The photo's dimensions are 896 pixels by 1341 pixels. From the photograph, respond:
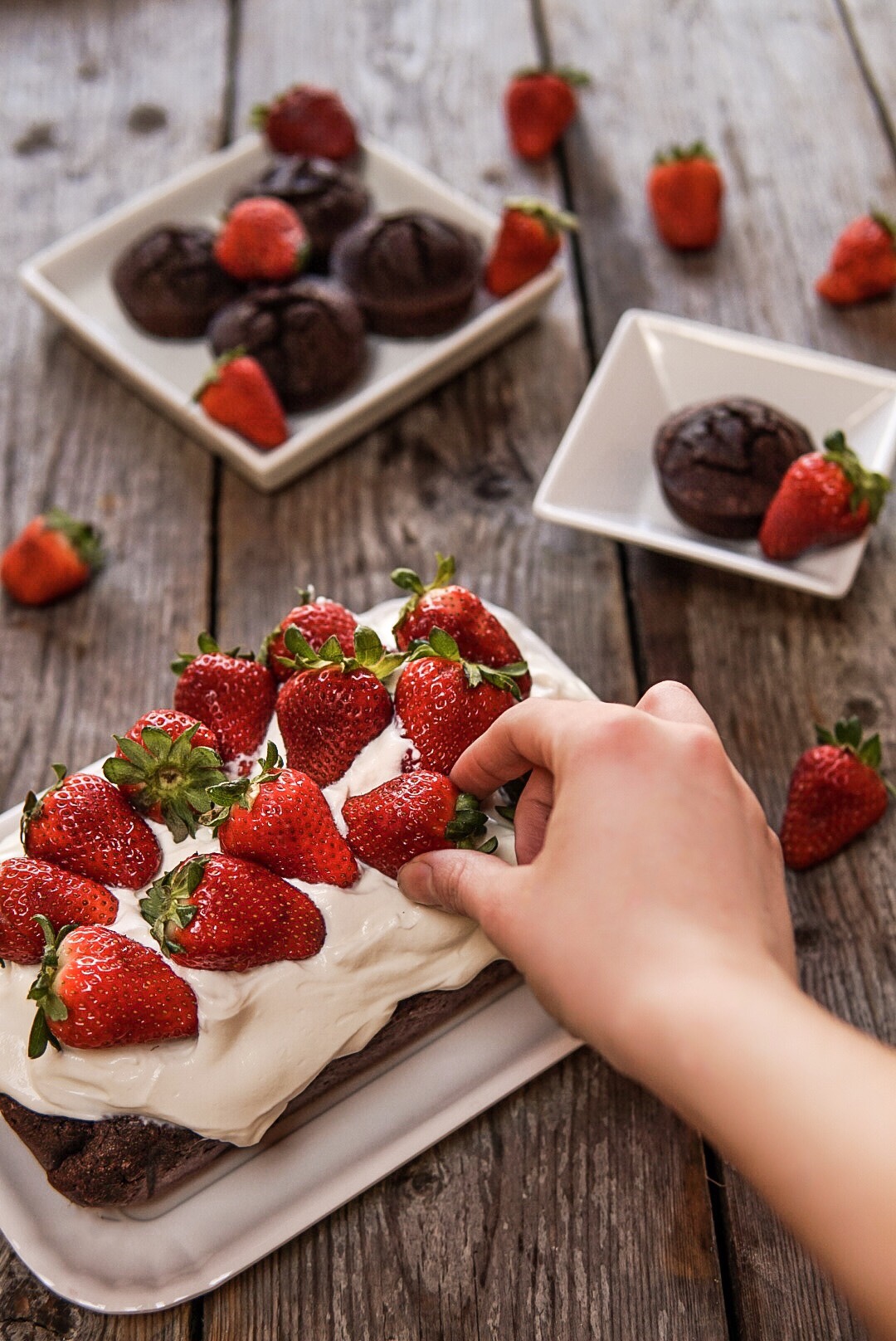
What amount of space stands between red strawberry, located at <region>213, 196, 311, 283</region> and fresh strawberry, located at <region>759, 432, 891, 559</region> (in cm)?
89

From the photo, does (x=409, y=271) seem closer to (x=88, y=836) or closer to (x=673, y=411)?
(x=673, y=411)

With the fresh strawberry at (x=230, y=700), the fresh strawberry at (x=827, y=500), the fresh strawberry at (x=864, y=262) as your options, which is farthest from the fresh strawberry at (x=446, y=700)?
the fresh strawberry at (x=864, y=262)

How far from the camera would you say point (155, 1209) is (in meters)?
1.19

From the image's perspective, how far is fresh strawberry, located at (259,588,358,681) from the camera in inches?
50.4

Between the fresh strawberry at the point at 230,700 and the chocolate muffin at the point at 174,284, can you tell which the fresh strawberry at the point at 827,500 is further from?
the chocolate muffin at the point at 174,284

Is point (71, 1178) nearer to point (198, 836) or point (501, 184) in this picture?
→ point (198, 836)

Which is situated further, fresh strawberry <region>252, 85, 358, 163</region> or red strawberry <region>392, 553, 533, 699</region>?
fresh strawberry <region>252, 85, 358, 163</region>

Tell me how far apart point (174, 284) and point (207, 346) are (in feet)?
0.37

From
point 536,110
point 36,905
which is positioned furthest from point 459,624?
point 536,110

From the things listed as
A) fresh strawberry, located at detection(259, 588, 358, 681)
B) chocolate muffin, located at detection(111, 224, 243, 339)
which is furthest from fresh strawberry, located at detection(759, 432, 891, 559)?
chocolate muffin, located at detection(111, 224, 243, 339)

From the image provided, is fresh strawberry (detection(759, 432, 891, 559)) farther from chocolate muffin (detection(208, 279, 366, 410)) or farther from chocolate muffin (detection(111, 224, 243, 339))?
chocolate muffin (detection(111, 224, 243, 339))

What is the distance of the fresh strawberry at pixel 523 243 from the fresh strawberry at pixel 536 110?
38cm

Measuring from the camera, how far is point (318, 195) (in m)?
2.02

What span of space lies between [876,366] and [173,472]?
117 cm
